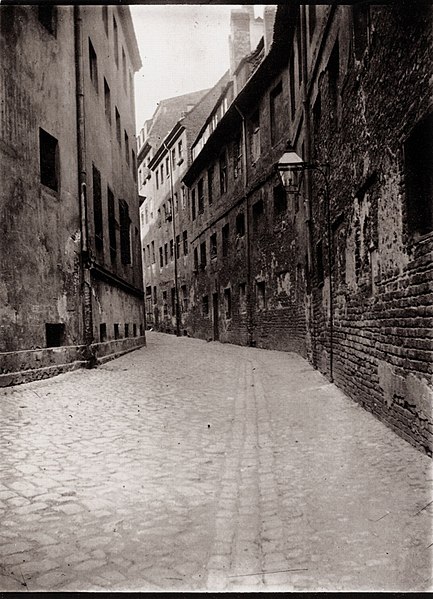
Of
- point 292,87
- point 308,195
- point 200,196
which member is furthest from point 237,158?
point 308,195

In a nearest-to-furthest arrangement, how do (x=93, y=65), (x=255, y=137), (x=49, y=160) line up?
(x=49, y=160) → (x=93, y=65) → (x=255, y=137)

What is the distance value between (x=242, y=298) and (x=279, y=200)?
486cm

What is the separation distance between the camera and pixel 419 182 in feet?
14.6

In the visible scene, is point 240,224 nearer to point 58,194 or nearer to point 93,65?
point 93,65

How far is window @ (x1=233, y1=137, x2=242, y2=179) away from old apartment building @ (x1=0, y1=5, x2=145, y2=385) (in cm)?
583

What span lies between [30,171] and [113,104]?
811 cm

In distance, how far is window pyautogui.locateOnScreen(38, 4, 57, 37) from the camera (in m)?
9.12

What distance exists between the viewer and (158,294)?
35031mm

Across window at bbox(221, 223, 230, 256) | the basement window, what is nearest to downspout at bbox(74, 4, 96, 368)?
the basement window

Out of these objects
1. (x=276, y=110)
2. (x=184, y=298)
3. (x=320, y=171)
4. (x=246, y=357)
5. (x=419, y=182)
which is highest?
(x=276, y=110)

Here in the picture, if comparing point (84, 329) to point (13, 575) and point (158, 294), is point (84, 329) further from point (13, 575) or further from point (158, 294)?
point (158, 294)

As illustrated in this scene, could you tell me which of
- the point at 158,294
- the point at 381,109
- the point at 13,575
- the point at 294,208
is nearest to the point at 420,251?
the point at 381,109

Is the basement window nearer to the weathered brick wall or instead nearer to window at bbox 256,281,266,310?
the weathered brick wall

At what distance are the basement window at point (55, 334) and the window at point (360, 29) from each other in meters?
6.34
